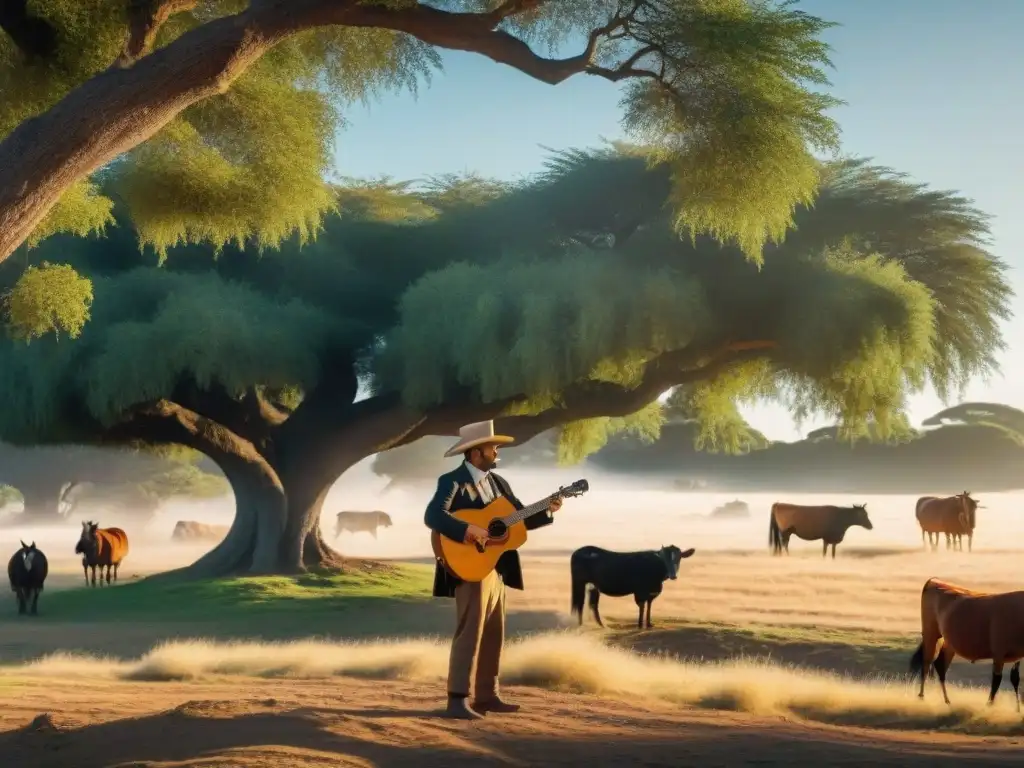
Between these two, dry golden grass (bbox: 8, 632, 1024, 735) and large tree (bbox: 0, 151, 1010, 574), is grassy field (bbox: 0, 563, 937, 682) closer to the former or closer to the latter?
dry golden grass (bbox: 8, 632, 1024, 735)

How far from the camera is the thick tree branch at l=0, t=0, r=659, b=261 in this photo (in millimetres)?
9586

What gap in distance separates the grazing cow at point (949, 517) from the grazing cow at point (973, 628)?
65.1 feet

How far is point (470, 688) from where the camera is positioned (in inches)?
379

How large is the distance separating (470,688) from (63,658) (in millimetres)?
7874

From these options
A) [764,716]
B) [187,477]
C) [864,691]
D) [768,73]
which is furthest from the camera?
[187,477]

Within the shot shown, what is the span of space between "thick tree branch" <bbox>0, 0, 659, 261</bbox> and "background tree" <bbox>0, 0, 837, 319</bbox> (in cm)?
3

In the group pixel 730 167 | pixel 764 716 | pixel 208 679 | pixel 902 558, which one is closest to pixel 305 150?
pixel 730 167

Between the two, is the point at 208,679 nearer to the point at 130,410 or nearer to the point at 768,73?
the point at 768,73

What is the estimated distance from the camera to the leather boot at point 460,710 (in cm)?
909

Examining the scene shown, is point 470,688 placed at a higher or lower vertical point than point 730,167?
lower

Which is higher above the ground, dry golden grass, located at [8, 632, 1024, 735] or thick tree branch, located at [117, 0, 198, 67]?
thick tree branch, located at [117, 0, 198, 67]

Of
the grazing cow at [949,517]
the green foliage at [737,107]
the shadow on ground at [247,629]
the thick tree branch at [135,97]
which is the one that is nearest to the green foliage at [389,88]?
the green foliage at [737,107]

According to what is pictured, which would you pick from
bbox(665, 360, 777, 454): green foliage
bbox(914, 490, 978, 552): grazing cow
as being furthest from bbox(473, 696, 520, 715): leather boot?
bbox(914, 490, 978, 552): grazing cow

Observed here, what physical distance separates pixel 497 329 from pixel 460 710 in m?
14.5
